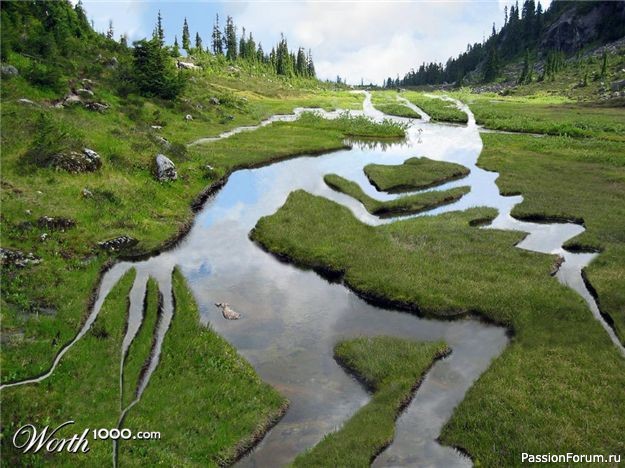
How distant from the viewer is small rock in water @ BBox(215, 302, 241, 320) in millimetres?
25764

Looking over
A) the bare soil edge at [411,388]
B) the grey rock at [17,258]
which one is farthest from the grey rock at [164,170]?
the bare soil edge at [411,388]

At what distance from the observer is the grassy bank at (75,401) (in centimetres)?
1505

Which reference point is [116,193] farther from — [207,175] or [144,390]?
[144,390]

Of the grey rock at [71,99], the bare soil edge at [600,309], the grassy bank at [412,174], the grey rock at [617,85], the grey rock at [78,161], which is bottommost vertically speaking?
the bare soil edge at [600,309]

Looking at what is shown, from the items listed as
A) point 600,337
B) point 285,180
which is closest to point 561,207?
point 600,337

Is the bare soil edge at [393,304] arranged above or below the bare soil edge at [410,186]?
below

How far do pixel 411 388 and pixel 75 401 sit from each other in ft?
44.3

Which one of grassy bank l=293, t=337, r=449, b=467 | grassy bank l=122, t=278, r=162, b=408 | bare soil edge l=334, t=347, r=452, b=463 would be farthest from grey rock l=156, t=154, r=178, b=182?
bare soil edge l=334, t=347, r=452, b=463

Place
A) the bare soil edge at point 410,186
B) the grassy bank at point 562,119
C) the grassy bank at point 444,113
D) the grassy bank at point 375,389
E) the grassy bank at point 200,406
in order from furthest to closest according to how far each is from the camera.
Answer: the grassy bank at point 444,113 → the grassy bank at point 562,119 → the bare soil edge at point 410,186 → the grassy bank at point 375,389 → the grassy bank at point 200,406

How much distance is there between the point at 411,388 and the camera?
791 inches

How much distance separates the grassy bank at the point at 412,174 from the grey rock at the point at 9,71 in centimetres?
4047

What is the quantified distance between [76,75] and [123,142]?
20.9 metres

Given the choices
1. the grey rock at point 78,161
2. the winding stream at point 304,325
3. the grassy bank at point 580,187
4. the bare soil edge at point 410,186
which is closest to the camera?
the winding stream at point 304,325

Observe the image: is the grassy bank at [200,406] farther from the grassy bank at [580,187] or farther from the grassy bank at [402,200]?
the grassy bank at [402,200]
